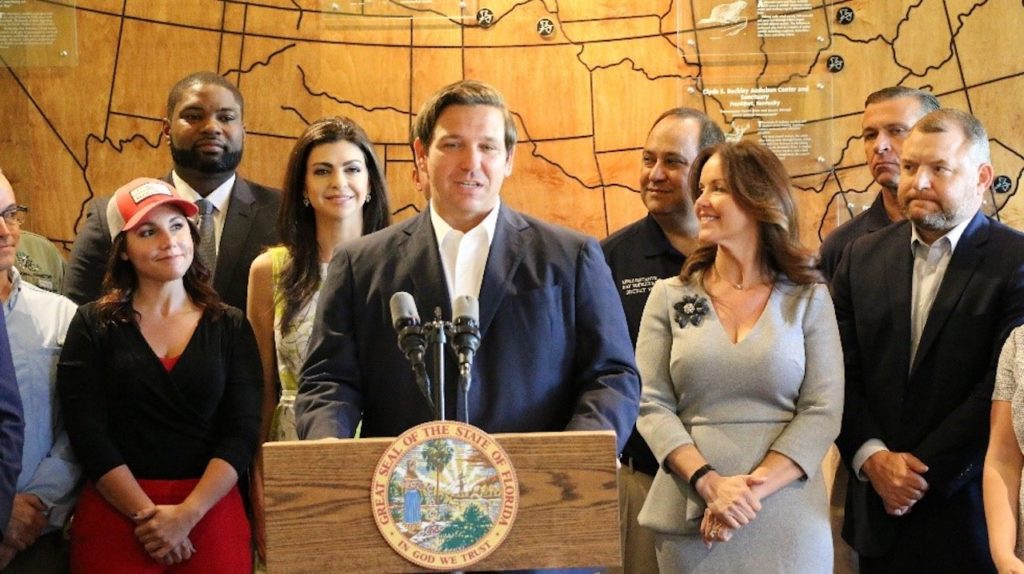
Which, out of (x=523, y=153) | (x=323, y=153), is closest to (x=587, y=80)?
(x=523, y=153)

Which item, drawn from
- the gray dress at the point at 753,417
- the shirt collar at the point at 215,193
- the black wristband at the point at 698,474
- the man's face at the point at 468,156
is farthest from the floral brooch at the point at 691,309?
the shirt collar at the point at 215,193

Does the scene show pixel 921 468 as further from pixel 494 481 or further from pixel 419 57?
pixel 419 57

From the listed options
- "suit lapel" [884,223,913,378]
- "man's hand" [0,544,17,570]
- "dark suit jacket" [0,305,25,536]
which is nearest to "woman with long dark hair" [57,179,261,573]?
"man's hand" [0,544,17,570]

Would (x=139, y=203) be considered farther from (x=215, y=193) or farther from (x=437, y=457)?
(x=437, y=457)

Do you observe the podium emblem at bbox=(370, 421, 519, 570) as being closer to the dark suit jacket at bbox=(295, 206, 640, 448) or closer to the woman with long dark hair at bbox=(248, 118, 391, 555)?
the dark suit jacket at bbox=(295, 206, 640, 448)

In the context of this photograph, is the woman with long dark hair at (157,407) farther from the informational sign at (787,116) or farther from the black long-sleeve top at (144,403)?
the informational sign at (787,116)

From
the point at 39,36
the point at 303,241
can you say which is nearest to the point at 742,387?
the point at 303,241

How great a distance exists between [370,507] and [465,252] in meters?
0.85

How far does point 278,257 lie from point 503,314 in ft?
4.44

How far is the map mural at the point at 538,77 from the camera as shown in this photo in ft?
15.5

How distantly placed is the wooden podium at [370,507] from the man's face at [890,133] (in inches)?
95.5

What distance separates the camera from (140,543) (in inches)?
129

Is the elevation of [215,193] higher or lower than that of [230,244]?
higher

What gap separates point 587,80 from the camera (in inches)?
189
